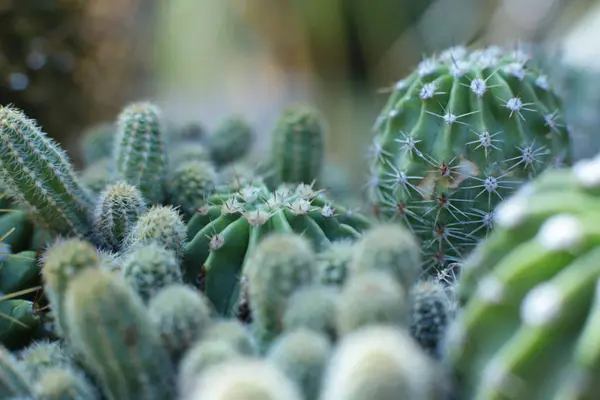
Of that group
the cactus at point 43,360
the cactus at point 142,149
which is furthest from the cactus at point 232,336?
the cactus at point 142,149

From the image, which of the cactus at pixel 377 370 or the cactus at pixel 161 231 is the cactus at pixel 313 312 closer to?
the cactus at pixel 377 370

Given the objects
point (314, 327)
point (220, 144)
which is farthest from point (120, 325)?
point (220, 144)

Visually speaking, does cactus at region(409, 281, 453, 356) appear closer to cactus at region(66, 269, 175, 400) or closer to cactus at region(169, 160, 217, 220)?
cactus at region(66, 269, 175, 400)

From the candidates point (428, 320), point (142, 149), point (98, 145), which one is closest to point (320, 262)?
point (428, 320)

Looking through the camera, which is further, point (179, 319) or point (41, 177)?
point (41, 177)

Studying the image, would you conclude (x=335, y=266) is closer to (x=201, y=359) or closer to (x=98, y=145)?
(x=201, y=359)
